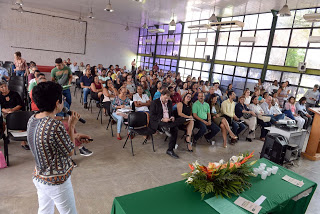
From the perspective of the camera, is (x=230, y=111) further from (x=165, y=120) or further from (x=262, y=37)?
(x=262, y=37)

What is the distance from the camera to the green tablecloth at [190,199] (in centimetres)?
163

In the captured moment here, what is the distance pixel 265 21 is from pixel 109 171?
32.3 ft

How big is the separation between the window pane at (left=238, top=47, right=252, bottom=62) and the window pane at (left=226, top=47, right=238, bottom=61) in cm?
24

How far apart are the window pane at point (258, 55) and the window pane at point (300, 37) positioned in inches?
46.4

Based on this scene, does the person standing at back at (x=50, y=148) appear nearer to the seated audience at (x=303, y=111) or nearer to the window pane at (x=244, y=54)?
the seated audience at (x=303, y=111)

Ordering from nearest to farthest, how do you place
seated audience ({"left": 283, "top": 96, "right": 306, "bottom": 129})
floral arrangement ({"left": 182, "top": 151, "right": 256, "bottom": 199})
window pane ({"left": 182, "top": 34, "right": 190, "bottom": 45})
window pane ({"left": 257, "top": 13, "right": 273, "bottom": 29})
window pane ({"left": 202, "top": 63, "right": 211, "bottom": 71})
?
floral arrangement ({"left": 182, "top": 151, "right": 256, "bottom": 199}) < seated audience ({"left": 283, "top": 96, "right": 306, "bottom": 129}) < window pane ({"left": 257, "top": 13, "right": 273, "bottom": 29}) < window pane ({"left": 202, "top": 63, "right": 211, "bottom": 71}) < window pane ({"left": 182, "top": 34, "right": 190, "bottom": 45})

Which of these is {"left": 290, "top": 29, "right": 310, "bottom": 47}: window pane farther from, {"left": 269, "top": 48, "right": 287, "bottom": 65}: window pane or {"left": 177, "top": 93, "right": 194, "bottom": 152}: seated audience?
{"left": 177, "top": 93, "right": 194, "bottom": 152}: seated audience

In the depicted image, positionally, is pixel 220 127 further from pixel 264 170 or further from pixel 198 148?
pixel 264 170

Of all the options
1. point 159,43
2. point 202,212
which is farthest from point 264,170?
point 159,43

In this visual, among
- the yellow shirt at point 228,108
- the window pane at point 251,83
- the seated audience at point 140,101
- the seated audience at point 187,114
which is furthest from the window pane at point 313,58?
the seated audience at point 140,101

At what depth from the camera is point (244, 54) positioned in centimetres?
1065

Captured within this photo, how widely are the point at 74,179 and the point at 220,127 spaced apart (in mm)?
3572

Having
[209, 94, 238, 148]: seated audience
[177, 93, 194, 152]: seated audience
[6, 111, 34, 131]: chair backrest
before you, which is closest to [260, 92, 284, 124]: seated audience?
[209, 94, 238, 148]: seated audience

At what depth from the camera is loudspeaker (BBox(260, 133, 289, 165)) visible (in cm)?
419
